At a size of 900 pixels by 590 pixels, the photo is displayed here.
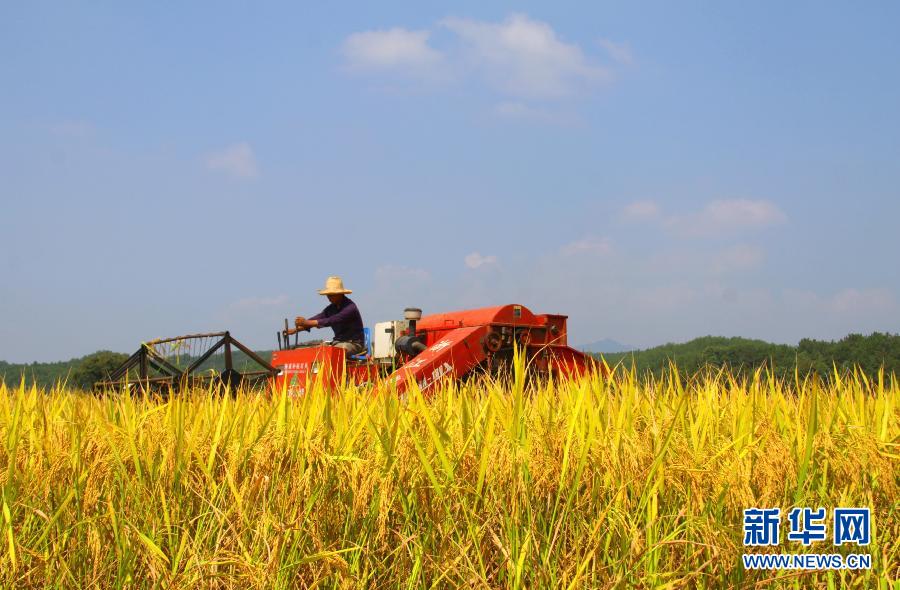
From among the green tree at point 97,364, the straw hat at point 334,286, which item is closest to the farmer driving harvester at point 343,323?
the straw hat at point 334,286

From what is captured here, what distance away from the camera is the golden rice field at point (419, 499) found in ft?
9.00

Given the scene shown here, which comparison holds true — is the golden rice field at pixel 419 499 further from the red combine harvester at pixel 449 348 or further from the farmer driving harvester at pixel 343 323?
the farmer driving harvester at pixel 343 323

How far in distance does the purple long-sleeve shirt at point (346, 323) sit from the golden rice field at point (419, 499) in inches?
211

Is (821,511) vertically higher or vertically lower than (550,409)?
lower

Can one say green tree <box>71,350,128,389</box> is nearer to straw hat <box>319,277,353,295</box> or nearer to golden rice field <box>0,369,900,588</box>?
straw hat <box>319,277,353,295</box>

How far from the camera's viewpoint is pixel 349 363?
8586mm

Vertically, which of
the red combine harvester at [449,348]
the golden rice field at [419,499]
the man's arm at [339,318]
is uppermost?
the man's arm at [339,318]

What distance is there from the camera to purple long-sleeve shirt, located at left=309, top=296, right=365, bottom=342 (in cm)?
892

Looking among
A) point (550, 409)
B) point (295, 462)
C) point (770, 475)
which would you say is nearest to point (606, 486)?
point (550, 409)

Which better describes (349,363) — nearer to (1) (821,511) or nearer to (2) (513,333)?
(2) (513,333)

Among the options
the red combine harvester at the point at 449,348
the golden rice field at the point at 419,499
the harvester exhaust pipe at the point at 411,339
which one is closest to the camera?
the golden rice field at the point at 419,499

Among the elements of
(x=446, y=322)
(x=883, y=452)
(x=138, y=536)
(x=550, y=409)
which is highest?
(x=446, y=322)

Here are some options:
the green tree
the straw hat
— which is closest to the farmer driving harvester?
the straw hat

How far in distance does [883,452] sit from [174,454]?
10.2 feet
